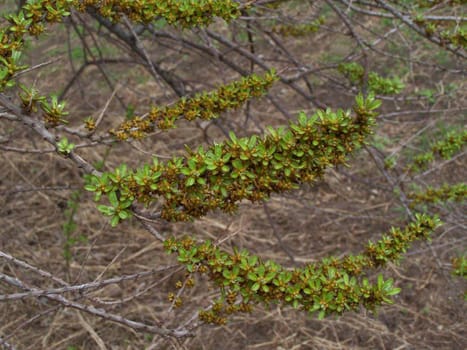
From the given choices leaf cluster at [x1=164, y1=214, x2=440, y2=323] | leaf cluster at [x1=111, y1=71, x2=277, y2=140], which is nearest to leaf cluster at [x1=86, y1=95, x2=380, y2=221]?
leaf cluster at [x1=164, y1=214, x2=440, y2=323]

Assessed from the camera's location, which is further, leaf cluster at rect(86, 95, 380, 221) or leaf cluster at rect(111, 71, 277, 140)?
leaf cluster at rect(111, 71, 277, 140)

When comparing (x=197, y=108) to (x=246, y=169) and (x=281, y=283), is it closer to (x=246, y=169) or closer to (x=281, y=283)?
(x=246, y=169)

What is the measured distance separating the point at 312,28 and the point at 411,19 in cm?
81

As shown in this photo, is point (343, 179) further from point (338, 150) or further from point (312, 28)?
point (338, 150)

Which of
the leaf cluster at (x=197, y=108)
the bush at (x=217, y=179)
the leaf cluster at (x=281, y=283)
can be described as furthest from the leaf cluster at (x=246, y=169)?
the leaf cluster at (x=197, y=108)

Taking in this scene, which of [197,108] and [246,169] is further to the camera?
[197,108]

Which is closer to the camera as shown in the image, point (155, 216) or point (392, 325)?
point (155, 216)

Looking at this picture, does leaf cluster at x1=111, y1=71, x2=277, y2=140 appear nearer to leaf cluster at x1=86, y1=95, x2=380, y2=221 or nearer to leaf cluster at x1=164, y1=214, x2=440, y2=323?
leaf cluster at x1=86, y1=95, x2=380, y2=221

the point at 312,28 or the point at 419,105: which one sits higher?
the point at 312,28

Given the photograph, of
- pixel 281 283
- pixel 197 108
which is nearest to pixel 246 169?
pixel 281 283

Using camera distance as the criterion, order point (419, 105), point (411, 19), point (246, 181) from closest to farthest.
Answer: point (246, 181) → point (411, 19) → point (419, 105)

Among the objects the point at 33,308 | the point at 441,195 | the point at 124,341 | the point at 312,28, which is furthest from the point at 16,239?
the point at 441,195

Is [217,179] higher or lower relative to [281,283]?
higher

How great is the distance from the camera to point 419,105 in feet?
16.1
